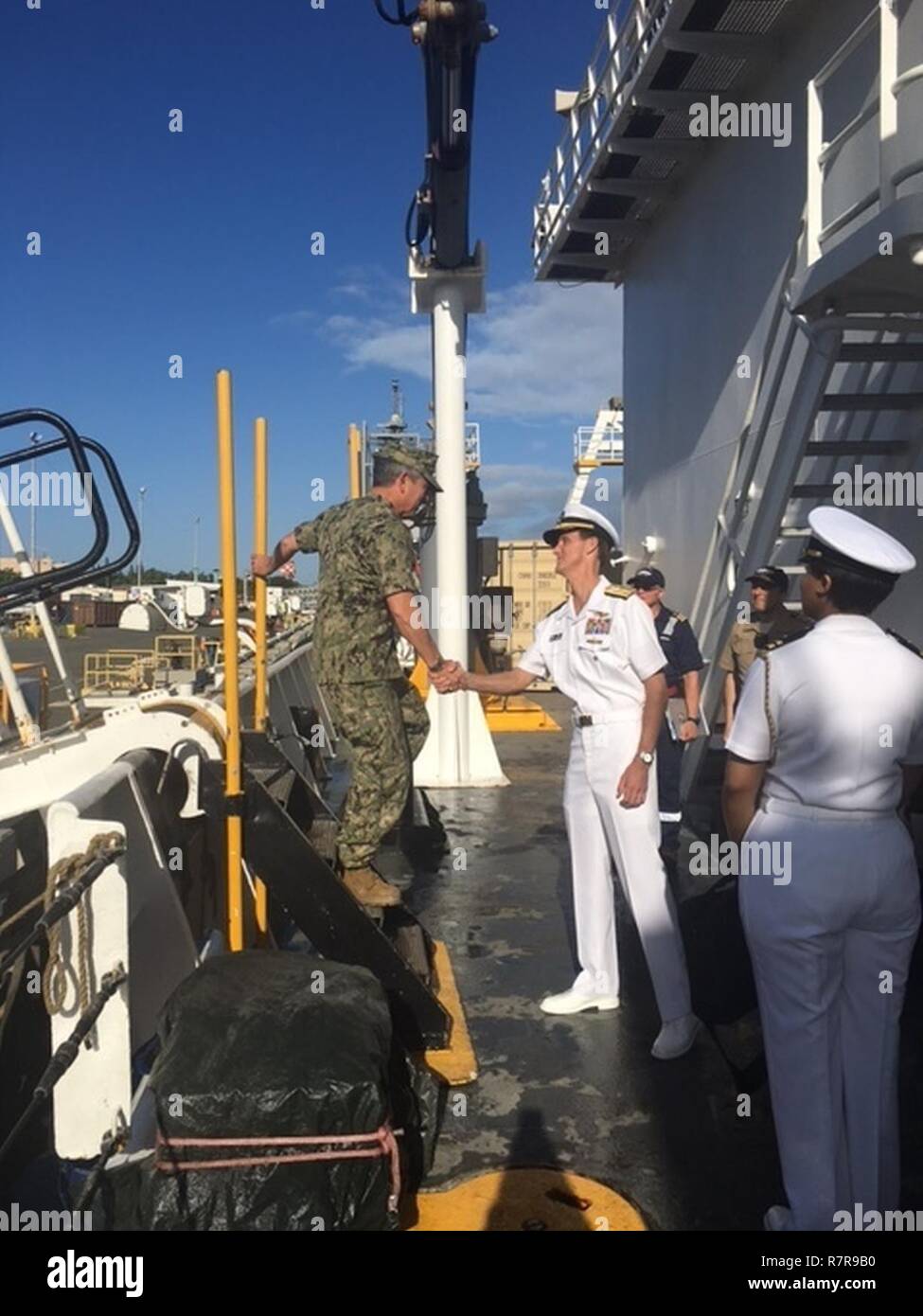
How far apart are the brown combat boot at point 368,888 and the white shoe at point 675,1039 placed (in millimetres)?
1119

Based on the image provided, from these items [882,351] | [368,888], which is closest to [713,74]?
[882,351]

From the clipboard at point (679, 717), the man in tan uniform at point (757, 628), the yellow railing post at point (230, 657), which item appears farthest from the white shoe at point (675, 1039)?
the clipboard at point (679, 717)

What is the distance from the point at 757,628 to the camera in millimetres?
6871

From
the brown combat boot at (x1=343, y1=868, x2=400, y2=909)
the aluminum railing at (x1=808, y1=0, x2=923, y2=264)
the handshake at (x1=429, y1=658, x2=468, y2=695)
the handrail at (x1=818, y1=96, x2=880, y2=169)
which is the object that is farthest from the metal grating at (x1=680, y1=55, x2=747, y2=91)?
the brown combat boot at (x1=343, y1=868, x2=400, y2=909)

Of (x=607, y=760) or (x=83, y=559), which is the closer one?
(x=83, y=559)

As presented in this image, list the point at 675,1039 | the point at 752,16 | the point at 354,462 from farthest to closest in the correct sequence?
1. the point at 752,16
2. the point at 354,462
3. the point at 675,1039

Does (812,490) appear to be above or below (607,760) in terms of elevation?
above

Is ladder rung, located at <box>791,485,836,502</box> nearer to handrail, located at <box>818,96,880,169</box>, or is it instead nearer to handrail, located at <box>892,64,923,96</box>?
handrail, located at <box>818,96,880,169</box>

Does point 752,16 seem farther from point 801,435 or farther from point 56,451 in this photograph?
point 56,451

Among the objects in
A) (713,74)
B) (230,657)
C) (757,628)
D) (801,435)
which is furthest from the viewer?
(713,74)

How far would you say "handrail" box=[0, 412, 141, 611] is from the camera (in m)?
3.35

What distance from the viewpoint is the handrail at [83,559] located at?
3.35m

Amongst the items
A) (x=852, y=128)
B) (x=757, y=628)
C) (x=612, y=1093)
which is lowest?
(x=612, y=1093)

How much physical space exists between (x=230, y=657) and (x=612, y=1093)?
1.95m
